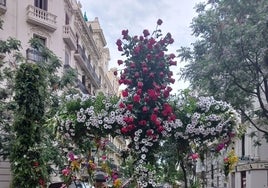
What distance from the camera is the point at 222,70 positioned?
59.4 ft

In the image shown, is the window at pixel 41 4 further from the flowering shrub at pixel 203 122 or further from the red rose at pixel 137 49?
the flowering shrub at pixel 203 122

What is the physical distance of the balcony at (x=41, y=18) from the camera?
26.1m

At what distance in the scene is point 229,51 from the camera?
17.8m

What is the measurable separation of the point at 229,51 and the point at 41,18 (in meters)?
12.9

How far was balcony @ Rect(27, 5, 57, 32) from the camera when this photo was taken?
26.1 metres

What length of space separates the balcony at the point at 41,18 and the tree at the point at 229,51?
1027cm

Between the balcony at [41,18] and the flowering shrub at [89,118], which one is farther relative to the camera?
the balcony at [41,18]

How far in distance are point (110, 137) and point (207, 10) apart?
12470mm

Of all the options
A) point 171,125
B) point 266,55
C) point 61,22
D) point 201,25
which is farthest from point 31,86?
point 61,22

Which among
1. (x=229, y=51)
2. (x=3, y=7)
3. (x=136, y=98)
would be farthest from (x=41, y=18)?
(x=136, y=98)

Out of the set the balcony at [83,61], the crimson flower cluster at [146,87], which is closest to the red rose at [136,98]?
the crimson flower cluster at [146,87]

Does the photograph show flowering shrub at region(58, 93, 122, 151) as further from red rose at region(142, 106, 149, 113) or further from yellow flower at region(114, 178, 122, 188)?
yellow flower at region(114, 178, 122, 188)

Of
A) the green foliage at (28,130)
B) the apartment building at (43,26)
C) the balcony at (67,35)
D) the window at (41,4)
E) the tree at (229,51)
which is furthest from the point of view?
the balcony at (67,35)

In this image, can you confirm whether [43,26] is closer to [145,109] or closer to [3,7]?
[3,7]
